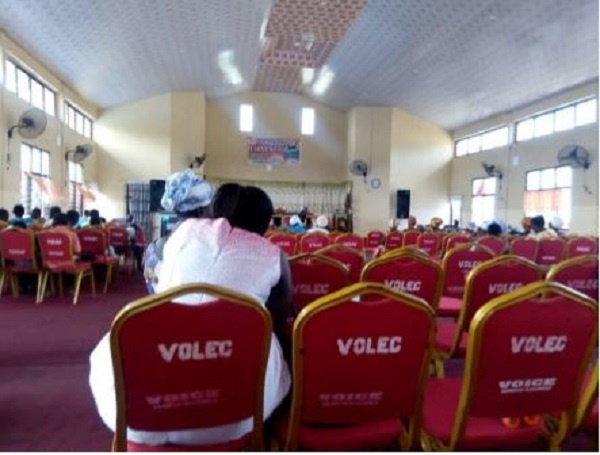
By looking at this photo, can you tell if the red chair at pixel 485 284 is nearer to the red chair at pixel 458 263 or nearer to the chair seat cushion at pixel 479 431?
the red chair at pixel 458 263

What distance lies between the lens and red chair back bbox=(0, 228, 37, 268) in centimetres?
547

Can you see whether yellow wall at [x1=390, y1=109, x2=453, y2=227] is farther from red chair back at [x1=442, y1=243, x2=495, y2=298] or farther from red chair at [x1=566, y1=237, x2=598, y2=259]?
red chair back at [x1=442, y1=243, x2=495, y2=298]

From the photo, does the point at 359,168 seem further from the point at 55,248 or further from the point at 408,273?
the point at 408,273

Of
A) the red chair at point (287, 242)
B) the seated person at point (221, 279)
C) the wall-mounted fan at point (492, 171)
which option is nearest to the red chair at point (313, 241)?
the red chair at point (287, 242)

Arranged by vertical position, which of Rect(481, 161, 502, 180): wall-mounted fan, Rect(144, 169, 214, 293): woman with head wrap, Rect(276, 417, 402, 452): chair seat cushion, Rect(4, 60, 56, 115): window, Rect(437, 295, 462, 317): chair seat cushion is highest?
Rect(4, 60, 56, 115): window

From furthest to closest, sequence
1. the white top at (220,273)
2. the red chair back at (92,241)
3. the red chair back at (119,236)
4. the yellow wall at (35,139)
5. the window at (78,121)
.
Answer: the window at (78,121) → the yellow wall at (35,139) → the red chair back at (119,236) → the red chair back at (92,241) → the white top at (220,273)

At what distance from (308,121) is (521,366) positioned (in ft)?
51.2

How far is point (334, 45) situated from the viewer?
1081cm

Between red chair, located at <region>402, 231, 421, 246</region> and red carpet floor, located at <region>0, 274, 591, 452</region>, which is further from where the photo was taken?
red chair, located at <region>402, 231, 421, 246</region>

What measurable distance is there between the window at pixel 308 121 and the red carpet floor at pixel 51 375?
38.1 ft

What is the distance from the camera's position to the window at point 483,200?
14.4m

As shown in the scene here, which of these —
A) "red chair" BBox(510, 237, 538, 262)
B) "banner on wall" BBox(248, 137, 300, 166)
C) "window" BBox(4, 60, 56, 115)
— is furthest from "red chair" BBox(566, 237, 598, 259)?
"banner on wall" BBox(248, 137, 300, 166)

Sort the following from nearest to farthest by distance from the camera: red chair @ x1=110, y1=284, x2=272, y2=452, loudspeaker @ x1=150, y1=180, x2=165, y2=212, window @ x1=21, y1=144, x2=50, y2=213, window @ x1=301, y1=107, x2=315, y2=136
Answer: red chair @ x1=110, y1=284, x2=272, y2=452
window @ x1=21, y1=144, x2=50, y2=213
loudspeaker @ x1=150, y1=180, x2=165, y2=212
window @ x1=301, y1=107, x2=315, y2=136

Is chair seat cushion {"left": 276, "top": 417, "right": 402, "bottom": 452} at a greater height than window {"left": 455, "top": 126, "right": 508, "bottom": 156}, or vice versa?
window {"left": 455, "top": 126, "right": 508, "bottom": 156}
